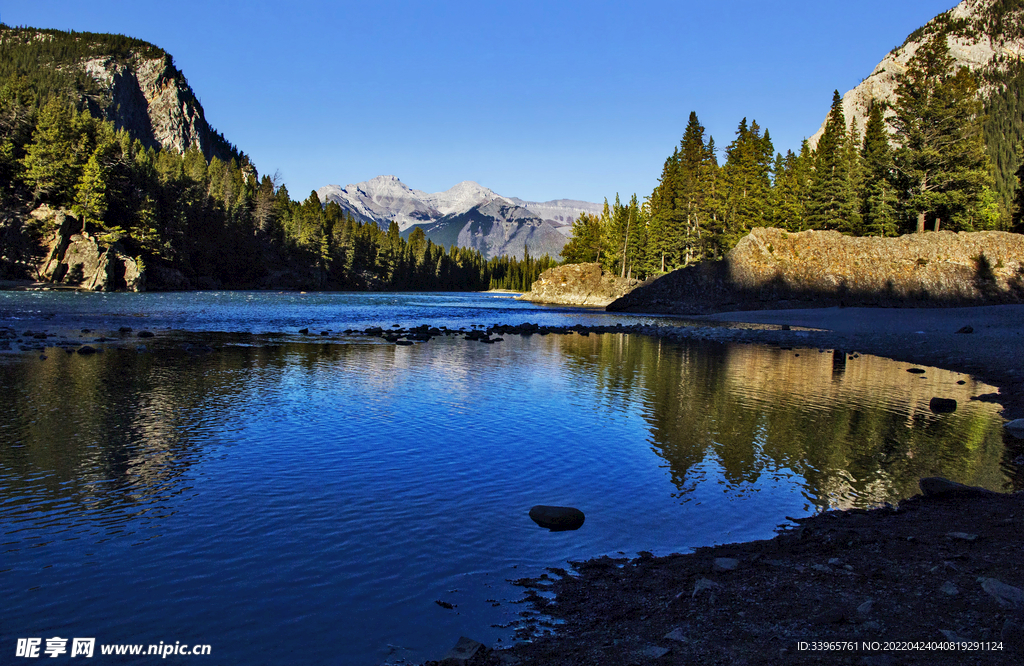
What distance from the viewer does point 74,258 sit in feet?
256

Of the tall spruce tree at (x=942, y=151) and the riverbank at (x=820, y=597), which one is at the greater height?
the tall spruce tree at (x=942, y=151)

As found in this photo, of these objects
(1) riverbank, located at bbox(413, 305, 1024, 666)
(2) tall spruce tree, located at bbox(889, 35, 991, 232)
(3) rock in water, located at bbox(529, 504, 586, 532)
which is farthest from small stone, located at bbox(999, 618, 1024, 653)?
(2) tall spruce tree, located at bbox(889, 35, 991, 232)

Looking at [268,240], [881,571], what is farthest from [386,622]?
[268,240]

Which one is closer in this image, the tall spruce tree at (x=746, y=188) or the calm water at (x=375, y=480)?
the calm water at (x=375, y=480)

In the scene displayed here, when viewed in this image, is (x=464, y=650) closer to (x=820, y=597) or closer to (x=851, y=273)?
(x=820, y=597)

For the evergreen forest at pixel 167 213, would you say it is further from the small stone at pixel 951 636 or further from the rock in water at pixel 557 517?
the small stone at pixel 951 636

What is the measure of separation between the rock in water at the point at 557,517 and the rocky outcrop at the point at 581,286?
269 feet

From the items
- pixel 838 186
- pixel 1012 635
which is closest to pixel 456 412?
pixel 1012 635

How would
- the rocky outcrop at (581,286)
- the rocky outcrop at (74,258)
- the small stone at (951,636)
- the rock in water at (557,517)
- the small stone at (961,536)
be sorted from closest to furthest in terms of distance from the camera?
the small stone at (951,636) < the small stone at (961,536) < the rock in water at (557,517) < the rocky outcrop at (74,258) < the rocky outcrop at (581,286)

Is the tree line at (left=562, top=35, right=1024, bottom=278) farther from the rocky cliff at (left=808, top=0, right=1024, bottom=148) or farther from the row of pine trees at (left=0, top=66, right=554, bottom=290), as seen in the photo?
the rocky cliff at (left=808, top=0, right=1024, bottom=148)

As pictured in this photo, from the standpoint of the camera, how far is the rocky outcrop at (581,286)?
3666 inches

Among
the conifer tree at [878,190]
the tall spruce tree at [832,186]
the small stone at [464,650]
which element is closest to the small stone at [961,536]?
the small stone at [464,650]

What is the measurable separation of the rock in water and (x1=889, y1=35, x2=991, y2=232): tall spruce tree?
6564 cm

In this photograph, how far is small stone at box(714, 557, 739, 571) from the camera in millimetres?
6662
